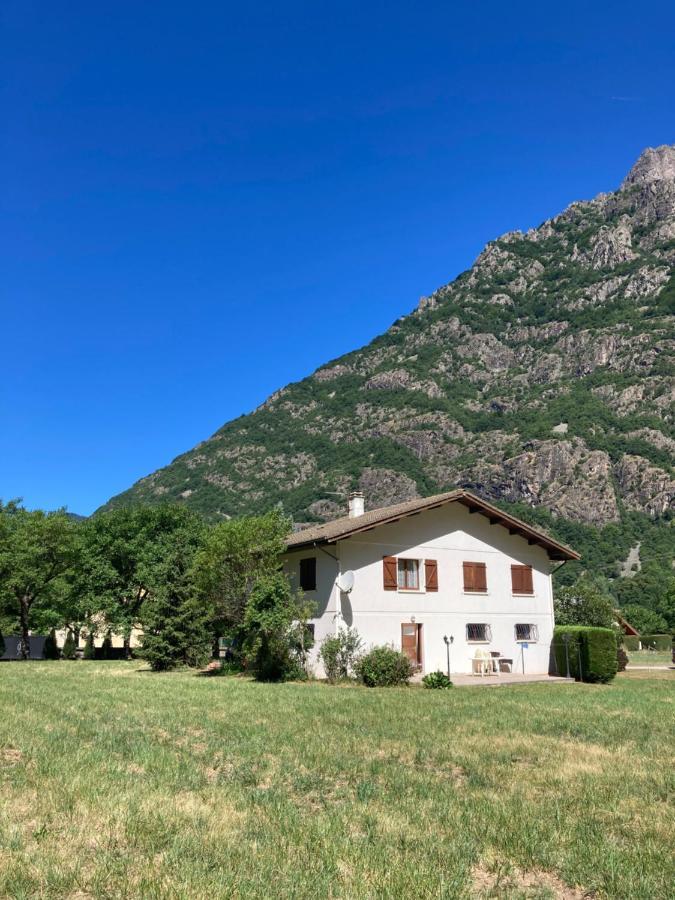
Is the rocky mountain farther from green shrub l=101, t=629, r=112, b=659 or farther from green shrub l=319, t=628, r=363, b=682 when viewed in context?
green shrub l=319, t=628, r=363, b=682

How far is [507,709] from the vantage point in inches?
612

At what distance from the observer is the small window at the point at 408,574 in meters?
27.0

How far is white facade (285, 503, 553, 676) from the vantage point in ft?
84.3

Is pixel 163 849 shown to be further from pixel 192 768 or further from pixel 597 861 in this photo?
pixel 597 861

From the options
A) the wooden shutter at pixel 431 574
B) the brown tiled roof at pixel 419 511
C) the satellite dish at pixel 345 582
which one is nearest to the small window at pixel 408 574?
the wooden shutter at pixel 431 574

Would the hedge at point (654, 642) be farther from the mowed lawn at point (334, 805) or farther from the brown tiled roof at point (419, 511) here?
the mowed lawn at point (334, 805)

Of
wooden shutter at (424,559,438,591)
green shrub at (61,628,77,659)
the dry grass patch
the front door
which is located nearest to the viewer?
the dry grass patch

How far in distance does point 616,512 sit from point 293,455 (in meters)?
86.3

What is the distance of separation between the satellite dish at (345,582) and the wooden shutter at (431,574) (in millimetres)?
4059

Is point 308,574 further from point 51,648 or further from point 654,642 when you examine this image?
point 654,642

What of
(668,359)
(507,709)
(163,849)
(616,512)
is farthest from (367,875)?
(668,359)

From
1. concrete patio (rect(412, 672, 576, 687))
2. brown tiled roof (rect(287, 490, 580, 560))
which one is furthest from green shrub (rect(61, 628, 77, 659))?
concrete patio (rect(412, 672, 576, 687))

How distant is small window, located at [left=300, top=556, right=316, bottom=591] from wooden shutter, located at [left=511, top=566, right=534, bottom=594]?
9.52 m

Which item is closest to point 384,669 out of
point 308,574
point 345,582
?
point 345,582
